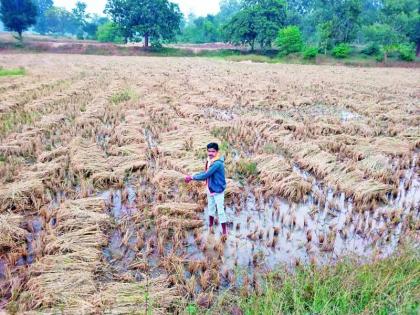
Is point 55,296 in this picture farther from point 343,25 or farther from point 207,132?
point 343,25

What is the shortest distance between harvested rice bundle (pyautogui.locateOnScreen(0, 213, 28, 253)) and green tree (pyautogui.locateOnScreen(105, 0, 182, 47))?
39996 mm

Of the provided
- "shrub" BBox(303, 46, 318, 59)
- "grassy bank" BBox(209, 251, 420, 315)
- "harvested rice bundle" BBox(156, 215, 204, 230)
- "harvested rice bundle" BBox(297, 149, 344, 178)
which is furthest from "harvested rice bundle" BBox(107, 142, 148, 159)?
"shrub" BBox(303, 46, 318, 59)

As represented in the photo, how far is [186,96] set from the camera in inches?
453

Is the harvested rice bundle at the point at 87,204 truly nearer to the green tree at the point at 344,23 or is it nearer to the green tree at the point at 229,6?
the green tree at the point at 344,23

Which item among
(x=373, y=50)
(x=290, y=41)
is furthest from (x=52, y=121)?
(x=373, y=50)

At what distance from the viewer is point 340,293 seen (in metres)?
2.64

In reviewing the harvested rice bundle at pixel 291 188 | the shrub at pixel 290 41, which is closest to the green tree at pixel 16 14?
the shrub at pixel 290 41

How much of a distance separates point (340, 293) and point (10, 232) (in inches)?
125

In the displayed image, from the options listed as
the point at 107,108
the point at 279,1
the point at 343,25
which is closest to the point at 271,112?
the point at 107,108

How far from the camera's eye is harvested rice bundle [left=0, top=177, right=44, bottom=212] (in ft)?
13.6

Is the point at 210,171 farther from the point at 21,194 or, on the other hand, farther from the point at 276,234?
the point at 21,194

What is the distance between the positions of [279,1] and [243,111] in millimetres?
39256

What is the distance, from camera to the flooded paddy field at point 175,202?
294 centimetres

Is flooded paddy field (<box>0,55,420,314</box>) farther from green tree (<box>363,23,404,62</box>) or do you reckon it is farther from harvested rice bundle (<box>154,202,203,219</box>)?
green tree (<box>363,23,404,62</box>)
